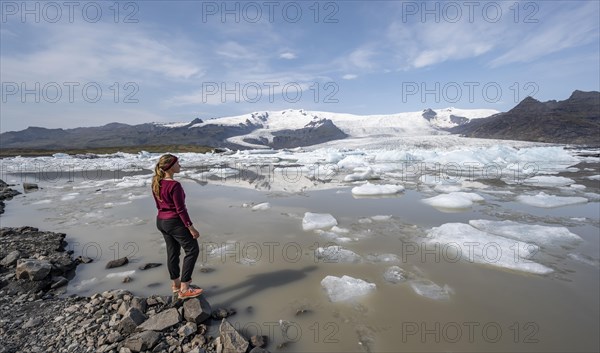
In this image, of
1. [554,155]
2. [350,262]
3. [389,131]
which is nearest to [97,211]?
[350,262]

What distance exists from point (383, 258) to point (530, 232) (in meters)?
3.28

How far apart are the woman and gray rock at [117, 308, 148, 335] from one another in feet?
1.63

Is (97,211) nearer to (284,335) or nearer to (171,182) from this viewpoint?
(171,182)

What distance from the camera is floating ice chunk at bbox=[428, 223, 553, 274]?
4.64 metres

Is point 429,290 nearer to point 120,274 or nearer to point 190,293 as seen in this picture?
point 190,293

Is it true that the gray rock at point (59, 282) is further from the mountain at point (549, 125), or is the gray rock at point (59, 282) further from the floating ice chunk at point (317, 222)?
the mountain at point (549, 125)

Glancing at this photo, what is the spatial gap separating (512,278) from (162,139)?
Answer: 487ft

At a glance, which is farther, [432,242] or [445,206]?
[445,206]

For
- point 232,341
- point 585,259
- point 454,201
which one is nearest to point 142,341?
point 232,341

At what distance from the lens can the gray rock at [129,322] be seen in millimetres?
3053

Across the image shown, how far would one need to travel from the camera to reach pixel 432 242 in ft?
18.6

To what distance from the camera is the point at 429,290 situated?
395 cm

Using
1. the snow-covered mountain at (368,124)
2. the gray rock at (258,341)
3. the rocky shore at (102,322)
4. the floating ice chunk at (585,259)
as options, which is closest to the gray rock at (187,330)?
the rocky shore at (102,322)

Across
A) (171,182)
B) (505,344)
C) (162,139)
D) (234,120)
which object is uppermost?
(234,120)
